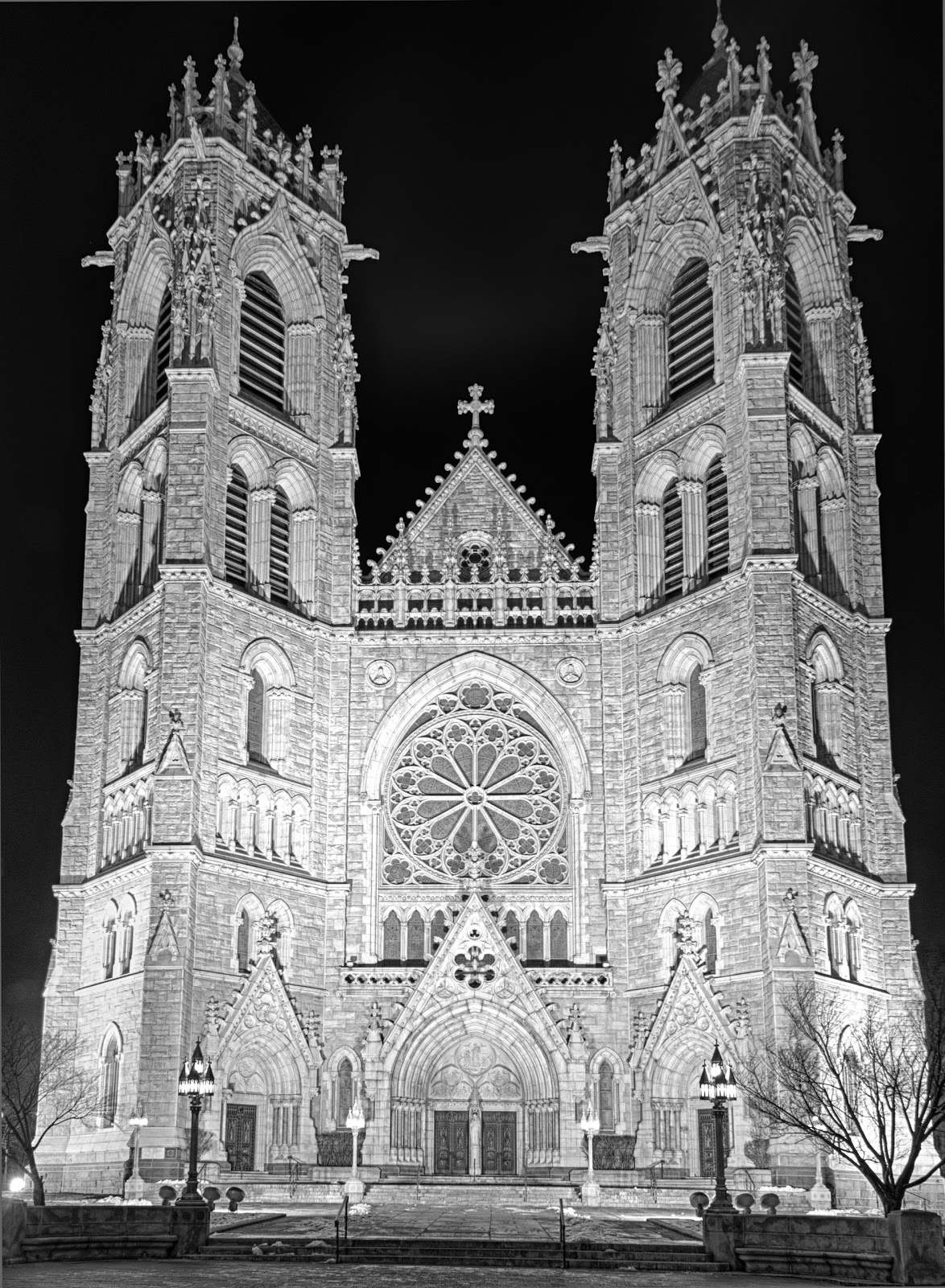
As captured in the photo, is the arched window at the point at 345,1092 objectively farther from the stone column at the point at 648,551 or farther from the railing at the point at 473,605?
the stone column at the point at 648,551

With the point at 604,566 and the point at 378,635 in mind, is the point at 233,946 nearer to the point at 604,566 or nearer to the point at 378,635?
the point at 378,635

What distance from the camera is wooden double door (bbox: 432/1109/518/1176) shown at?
4706 cm

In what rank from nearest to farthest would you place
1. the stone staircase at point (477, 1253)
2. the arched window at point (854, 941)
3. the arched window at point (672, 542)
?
the stone staircase at point (477, 1253), the arched window at point (854, 941), the arched window at point (672, 542)

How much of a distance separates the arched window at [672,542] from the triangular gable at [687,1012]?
1175 cm

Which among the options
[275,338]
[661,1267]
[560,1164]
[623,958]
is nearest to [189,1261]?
[661,1267]

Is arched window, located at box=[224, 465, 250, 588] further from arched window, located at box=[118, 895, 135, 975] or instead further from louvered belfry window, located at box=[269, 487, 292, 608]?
arched window, located at box=[118, 895, 135, 975]

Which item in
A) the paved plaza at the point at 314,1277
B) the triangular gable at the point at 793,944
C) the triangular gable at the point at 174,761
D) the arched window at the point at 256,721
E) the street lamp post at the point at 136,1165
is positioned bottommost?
the paved plaza at the point at 314,1277

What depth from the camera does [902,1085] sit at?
40906 millimetres

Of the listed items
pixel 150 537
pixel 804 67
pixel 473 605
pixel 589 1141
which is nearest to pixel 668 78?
pixel 804 67

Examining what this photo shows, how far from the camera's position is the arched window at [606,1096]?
152 feet

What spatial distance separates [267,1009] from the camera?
151 feet

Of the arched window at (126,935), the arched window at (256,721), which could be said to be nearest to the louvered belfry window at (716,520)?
the arched window at (256,721)

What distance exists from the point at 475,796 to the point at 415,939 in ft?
15.2

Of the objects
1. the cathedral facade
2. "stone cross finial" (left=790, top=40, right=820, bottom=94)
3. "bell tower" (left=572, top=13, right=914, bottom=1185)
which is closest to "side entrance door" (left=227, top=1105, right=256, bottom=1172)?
the cathedral facade
